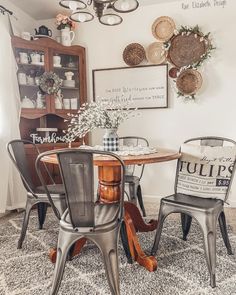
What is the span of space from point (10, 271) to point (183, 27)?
2.96 metres

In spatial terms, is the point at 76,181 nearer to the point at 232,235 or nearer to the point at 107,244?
the point at 107,244

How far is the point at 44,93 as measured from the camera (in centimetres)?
330

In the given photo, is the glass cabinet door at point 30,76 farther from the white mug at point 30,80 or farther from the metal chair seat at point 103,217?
the metal chair seat at point 103,217

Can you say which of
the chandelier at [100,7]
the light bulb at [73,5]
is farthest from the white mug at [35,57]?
the light bulb at [73,5]

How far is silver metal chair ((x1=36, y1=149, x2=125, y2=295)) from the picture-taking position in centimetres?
140

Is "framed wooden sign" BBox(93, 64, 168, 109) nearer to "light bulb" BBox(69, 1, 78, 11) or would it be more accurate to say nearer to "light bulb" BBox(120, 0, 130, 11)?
"light bulb" BBox(120, 0, 130, 11)

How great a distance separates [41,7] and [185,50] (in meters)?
1.77

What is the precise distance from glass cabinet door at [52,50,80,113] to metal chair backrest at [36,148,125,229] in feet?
6.88

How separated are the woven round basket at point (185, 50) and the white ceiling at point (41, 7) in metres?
0.52

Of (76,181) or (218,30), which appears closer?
(76,181)

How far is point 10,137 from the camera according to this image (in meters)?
2.90

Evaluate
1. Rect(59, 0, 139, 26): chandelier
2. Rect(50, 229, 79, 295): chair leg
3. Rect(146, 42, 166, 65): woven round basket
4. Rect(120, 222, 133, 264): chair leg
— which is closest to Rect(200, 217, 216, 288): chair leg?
Rect(120, 222, 133, 264): chair leg

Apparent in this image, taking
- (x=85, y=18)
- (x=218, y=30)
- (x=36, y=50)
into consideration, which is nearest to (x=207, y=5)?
(x=218, y=30)

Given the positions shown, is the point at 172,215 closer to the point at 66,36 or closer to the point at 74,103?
the point at 74,103
